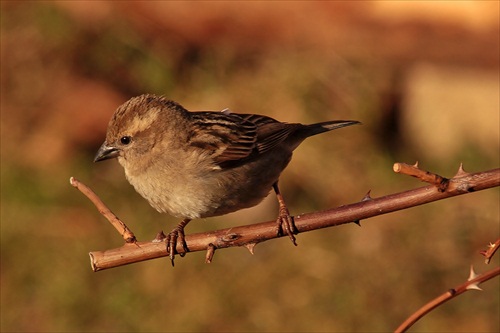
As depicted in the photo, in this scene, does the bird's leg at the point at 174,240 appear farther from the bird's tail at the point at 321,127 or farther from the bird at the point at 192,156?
the bird's tail at the point at 321,127

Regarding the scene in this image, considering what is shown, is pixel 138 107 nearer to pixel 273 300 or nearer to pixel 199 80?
pixel 273 300

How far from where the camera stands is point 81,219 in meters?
7.77

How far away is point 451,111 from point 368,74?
812mm

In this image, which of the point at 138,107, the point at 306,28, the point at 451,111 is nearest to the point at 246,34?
the point at 306,28

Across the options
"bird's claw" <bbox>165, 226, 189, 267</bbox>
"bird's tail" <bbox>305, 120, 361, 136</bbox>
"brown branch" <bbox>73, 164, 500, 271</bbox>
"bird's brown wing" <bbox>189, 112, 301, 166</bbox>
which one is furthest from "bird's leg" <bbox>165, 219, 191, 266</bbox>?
"bird's tail" <bbox>305, 120, 361, 136</bbox>

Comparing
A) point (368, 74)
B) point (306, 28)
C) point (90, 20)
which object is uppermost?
point (90, 20)

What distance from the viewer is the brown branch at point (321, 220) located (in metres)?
2.60

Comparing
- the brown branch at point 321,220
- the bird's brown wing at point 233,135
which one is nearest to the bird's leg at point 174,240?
the brown branch at point 321,220

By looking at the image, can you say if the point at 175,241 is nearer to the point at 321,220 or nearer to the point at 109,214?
the point at 109,214

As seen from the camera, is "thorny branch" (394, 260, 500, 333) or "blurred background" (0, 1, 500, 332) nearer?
"thorny branch" (394, 260, 500, 333)

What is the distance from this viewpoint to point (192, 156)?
430 cm

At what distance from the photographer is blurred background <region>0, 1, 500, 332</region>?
6520mm

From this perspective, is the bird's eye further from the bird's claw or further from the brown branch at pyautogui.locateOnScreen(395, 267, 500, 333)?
the brown branch at pyautogui.locateOnScreen(395, 267, 500, 333)

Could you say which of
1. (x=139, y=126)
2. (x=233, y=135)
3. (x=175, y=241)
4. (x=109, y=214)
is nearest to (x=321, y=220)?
(x=109, y=214)
